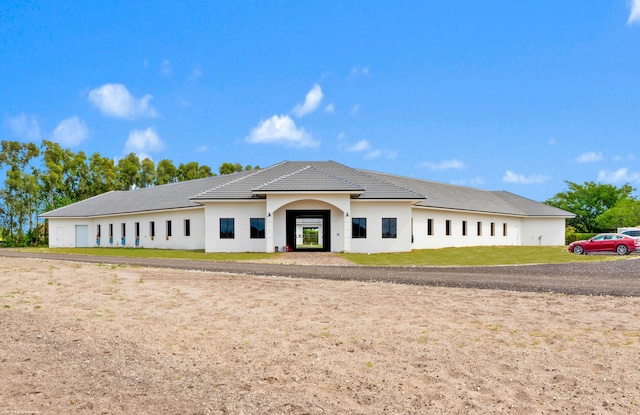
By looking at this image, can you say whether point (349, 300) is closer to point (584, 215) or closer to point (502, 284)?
point (502, 284)

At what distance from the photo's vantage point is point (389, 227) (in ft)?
104

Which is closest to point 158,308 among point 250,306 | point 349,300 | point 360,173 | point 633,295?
point 250,306

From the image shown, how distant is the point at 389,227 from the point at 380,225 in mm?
613

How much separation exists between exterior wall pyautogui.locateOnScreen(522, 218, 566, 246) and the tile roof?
34.7 inches

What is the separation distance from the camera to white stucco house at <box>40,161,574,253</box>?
3100cm

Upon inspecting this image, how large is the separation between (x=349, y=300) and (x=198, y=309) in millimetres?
3240

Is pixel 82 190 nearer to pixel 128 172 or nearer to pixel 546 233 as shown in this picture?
pixel 128 172

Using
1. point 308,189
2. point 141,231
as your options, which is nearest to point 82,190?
point 141,231

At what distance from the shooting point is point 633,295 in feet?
38.2

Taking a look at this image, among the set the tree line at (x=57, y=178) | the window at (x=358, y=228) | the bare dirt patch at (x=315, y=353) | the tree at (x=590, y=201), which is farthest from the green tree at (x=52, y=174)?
the tree at (x=590, y=201)

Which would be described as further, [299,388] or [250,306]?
[250,306]

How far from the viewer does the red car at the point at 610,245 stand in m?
29.4

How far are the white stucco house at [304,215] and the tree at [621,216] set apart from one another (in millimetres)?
18784

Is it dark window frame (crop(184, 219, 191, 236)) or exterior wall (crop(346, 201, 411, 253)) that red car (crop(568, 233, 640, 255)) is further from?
dark window frame (crop(184, 219, 191, 236))
